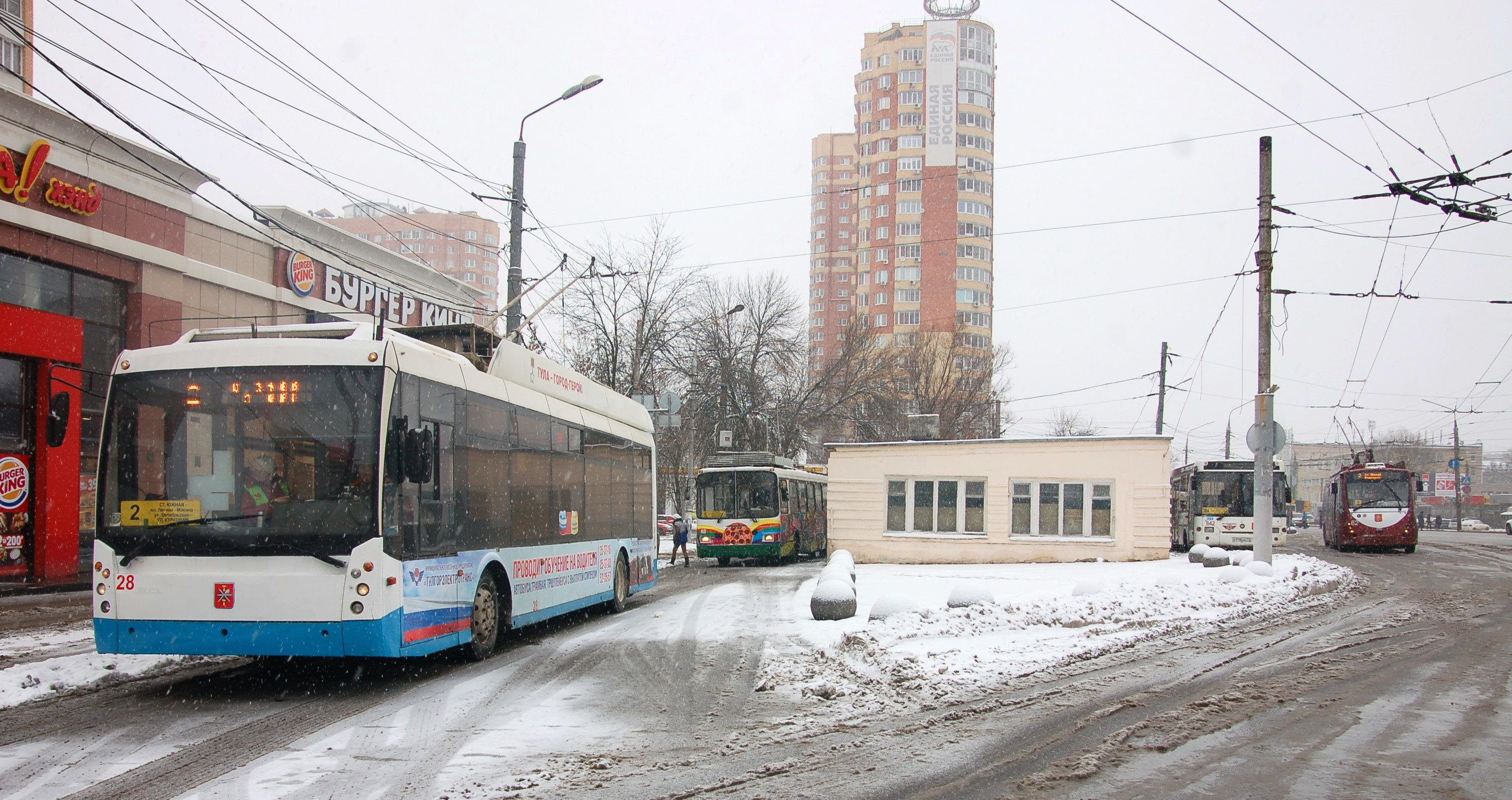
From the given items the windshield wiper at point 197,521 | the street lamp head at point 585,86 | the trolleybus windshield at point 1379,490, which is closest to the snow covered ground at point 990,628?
the windshield wiper at point 197,521

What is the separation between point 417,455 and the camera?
316 inches

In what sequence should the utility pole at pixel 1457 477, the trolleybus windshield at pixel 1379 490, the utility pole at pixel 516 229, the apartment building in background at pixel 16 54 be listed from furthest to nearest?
the utility pole at pixel 1457 477 → the trolleybus windshield at pixel 1379 490 → the apartment building in background at pixel 16 54 → the utility pole at pixel 516 229

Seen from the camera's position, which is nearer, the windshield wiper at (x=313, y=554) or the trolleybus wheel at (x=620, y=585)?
the windshield wiper at (x=313, y=554)

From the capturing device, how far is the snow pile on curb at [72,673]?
789cm

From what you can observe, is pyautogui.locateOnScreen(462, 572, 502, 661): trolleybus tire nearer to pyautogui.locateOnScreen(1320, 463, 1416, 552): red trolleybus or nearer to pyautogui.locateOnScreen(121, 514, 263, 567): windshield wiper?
pyautogui.locateOnScreen(121, 514, 263, 567): windshield wiper

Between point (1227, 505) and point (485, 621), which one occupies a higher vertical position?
point (1227, 505)

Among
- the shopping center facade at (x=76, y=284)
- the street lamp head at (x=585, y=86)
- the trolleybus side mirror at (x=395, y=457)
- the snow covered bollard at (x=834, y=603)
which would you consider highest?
the street lamp head at (x=585, y=86)

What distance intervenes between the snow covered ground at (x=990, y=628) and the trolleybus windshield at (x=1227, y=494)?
14.3 metres

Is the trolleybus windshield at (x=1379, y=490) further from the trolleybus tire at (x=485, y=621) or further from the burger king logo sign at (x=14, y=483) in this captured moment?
the burger king logo sign at (x=14, y=483)

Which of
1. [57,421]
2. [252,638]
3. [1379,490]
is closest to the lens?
[252,638]

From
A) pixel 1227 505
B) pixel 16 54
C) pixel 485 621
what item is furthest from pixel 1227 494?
pixel 16 54

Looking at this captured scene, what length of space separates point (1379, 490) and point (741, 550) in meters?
21.4

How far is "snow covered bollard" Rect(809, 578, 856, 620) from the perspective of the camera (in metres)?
12.1

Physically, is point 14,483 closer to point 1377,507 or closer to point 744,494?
point 744,494
